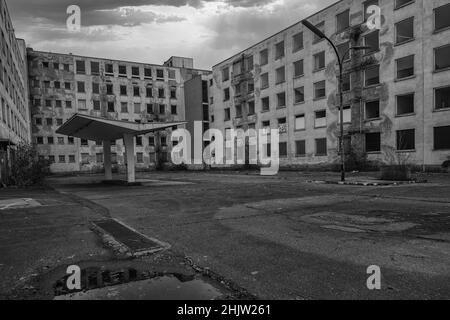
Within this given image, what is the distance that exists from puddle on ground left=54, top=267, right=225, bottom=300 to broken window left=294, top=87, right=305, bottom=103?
119 feet

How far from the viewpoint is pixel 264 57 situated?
43875 mm

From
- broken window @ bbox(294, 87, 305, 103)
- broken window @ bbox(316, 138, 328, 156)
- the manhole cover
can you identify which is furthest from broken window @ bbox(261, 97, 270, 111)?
the manhole cover

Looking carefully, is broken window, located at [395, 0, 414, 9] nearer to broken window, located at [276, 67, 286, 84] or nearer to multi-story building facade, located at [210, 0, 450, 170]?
multi-story building facade, located at [210, 0, 450, 170]

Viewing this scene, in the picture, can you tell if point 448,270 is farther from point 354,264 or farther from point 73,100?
point 73,100

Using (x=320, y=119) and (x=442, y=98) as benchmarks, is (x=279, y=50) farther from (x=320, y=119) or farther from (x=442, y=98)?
(x=442, y=98)

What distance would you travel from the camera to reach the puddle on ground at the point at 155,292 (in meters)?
3.69

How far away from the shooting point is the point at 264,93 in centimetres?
4366

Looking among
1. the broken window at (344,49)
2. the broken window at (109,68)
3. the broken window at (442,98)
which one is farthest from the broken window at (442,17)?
the broken window at (109,68)

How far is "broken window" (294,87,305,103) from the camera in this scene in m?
38.5

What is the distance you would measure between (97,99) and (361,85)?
4046 cm

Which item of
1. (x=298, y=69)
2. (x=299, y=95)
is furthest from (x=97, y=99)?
(x=299, y=95)

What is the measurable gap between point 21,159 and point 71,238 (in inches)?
679

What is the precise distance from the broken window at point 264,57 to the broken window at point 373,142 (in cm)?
1706

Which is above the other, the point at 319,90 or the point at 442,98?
the point at 319,90
